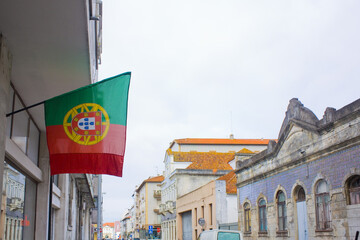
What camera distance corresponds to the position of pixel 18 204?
8.74 m

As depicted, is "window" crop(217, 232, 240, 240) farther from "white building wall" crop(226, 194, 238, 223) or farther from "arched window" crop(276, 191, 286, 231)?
"white building wall" crop(226, 194, 238, 223)

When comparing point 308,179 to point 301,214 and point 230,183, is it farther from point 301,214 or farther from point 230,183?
point 230,183

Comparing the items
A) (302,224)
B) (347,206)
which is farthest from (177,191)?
(347,206)

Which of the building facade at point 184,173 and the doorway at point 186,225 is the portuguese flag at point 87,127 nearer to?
the doorway at point 186,225

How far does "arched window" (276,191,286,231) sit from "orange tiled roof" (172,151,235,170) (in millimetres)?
27853

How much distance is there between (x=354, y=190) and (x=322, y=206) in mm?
2609

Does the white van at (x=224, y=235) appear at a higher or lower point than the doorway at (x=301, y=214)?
lower

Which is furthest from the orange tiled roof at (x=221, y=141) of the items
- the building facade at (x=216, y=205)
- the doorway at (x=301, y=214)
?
the doorway at (x=301, y=214)

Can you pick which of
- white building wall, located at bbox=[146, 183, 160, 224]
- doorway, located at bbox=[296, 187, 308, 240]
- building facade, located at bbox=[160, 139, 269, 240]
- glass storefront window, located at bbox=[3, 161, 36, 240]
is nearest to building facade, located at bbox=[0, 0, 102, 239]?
glass storefront window, located at bbox=[3, 161, 36, 240]

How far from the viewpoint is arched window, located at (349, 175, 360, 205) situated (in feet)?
52.1

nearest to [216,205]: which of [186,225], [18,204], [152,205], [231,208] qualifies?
[231,208]

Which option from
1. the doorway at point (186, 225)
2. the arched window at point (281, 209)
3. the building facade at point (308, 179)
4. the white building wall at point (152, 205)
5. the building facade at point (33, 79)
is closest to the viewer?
the building facade at point (33, 79)

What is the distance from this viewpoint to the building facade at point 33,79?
5445 millimetres

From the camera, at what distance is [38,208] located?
998cm
